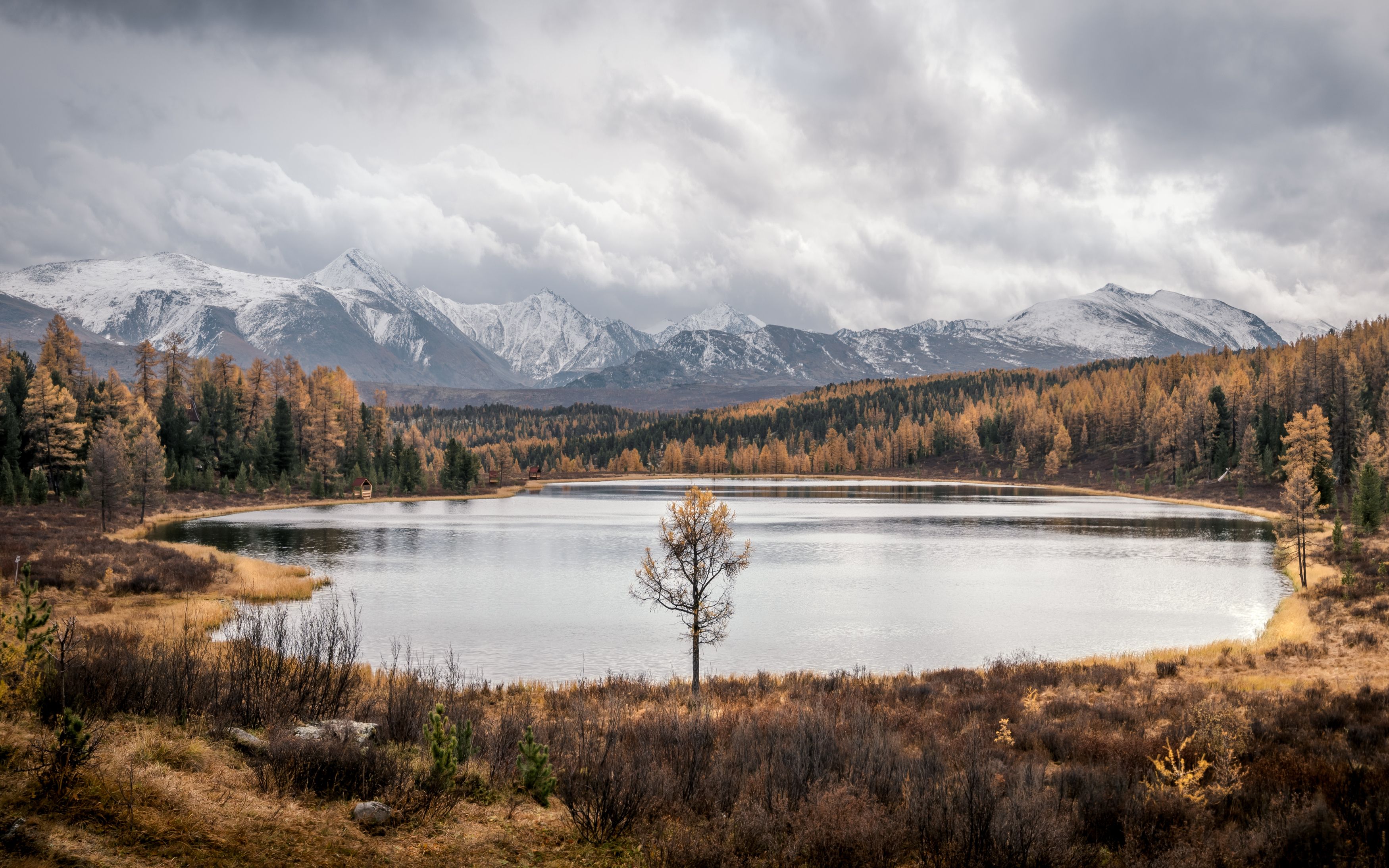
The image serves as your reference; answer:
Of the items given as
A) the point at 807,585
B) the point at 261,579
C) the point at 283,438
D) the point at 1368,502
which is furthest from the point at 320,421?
the point at 1368,502

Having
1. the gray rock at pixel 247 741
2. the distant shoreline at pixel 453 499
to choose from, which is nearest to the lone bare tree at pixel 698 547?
the gray rock at pixel 247 741

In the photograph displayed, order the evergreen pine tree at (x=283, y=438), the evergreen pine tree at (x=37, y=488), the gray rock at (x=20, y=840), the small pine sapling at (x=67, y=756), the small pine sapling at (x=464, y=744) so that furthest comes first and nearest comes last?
the evergreen pine tree at (x=283, y=438)
the evergreen pine tree at (x=37, y=488)
the small pine sapling at (x=464, y=744)
the small pine sapling at (x=67, y=756)
the gray rock at (x=20, y=840)

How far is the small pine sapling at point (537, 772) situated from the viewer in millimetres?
10703

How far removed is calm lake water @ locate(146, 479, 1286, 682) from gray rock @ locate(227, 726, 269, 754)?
16.5 metres

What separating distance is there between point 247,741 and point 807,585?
40265 millimetres

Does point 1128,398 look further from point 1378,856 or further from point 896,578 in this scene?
point 1378,856

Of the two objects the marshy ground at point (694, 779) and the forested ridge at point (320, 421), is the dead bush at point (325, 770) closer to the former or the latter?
the marshy ground at point (694, 779)

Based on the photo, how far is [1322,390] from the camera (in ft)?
439

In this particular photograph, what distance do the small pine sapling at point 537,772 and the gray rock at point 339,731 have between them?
232 centimetres

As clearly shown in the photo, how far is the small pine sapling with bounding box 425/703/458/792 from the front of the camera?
1040cm

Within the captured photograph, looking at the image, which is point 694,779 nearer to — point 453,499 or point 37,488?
point 37,488

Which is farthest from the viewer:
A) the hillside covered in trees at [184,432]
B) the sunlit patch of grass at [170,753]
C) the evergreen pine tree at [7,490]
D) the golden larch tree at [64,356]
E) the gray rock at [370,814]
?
the golden larch tree at [64,356]

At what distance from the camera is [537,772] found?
10.9m

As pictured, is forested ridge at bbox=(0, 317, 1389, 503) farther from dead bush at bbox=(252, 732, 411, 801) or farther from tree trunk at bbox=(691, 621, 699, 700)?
dead bush at bbox=(252, 732, 411, 801)
